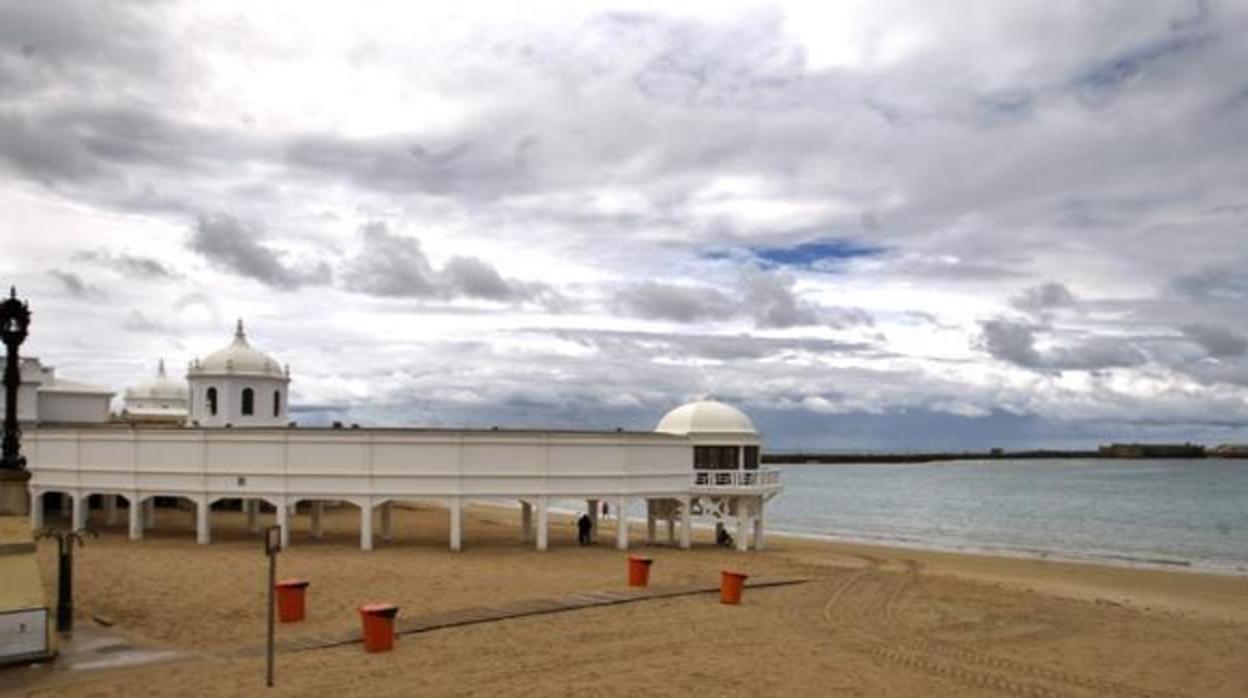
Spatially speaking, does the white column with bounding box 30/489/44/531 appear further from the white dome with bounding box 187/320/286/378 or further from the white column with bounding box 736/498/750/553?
the white column with bounding box 736/498/750/553

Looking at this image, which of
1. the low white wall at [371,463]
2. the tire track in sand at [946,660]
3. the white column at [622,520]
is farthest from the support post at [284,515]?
the tire track in sand at [946,660]

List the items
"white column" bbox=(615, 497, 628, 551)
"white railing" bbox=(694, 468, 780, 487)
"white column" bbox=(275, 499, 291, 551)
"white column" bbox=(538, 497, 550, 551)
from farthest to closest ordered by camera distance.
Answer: "white railing" bbox=(694, 468, 780, 487)
"white column" bbox=(615, 497, 628, 551)
"white column" bbox=(538, 497, 550, 551)
"white column" bbox=(275, 499, 291, 551)

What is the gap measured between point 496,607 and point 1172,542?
4939cm

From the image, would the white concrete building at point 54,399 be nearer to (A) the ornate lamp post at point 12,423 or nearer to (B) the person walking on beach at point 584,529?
(B) the person walking on beach at point 584,529

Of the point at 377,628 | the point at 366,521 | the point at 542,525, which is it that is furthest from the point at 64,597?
the point at 542,525

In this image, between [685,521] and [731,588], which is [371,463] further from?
[731,588]

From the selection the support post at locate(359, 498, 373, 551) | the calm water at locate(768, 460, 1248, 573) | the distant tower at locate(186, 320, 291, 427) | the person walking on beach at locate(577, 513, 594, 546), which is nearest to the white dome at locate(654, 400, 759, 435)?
the person walking on beach at locate(577, 513, 594, 546)

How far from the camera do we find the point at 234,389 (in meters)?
44.8

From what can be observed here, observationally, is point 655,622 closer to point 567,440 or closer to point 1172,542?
point 567,440

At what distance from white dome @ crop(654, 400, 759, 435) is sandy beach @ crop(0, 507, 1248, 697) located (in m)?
4.52

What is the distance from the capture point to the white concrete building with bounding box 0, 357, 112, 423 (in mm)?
51875

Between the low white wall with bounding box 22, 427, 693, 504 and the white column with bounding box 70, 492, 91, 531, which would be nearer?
the low white wall with bounding box 22, 427, 693, 504

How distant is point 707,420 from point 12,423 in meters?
24.0

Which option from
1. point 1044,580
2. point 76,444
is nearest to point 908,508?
point 1044,580
